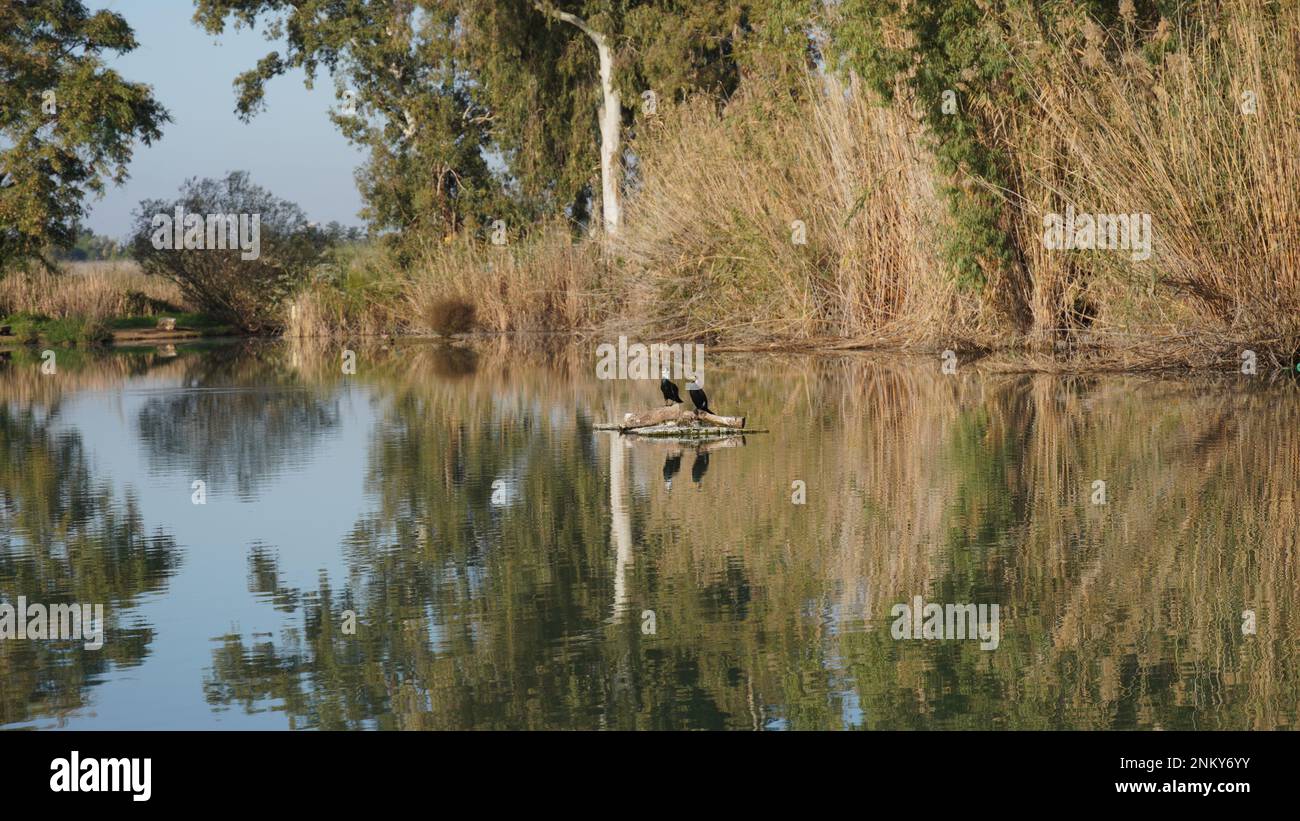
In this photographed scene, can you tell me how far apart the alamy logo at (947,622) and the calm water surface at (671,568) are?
2.2 inches

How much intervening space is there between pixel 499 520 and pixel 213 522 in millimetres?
1583

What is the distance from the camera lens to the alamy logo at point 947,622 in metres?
5.27

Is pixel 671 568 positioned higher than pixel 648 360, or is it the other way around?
pixel 648 360

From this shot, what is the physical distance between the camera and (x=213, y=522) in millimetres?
8203

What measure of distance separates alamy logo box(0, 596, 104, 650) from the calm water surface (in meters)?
0.10

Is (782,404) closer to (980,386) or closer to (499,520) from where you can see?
(980,386)

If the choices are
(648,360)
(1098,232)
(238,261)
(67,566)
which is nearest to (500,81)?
(238,261)

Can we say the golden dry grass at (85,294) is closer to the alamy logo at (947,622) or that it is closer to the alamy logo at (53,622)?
the alamy logo at (53,622)

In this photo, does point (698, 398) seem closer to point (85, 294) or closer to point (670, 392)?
point (670, 392)

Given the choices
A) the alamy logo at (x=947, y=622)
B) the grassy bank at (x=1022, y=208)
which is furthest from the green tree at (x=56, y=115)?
the alamy logo at (x=947, y=622)

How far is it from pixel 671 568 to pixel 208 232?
31782 millimetres

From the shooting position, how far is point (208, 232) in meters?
36.2
